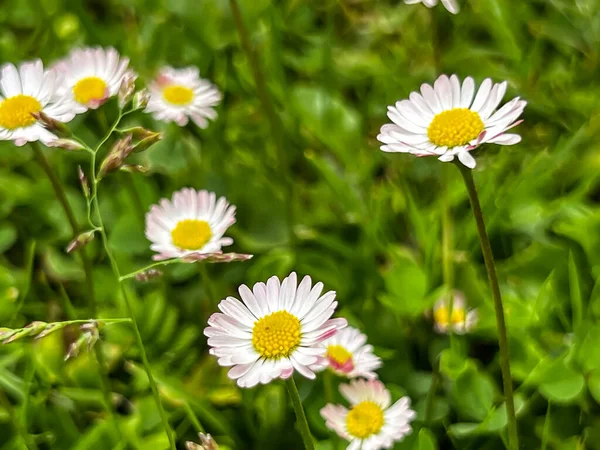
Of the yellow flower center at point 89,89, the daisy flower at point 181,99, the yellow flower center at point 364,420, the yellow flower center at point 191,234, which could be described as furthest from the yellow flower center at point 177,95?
the yellow flower center at point 364,420

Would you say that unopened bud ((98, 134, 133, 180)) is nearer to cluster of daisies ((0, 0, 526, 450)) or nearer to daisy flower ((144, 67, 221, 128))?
cluster of daisies ((0, 0, 526, 450))

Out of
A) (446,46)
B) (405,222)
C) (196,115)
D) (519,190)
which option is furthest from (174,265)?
(446,46)

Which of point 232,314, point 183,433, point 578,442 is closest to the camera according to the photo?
point 232,314

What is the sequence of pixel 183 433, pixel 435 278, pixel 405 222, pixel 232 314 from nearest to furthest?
pixel 232 314
pixel 183 433
pixel 435 278
pixel 405 222

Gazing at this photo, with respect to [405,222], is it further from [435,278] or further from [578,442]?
[578,442]

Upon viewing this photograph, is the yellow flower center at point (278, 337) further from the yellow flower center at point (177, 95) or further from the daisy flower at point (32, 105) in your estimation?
the yellow flower center at point (177, 95)

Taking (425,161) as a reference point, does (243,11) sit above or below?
above
